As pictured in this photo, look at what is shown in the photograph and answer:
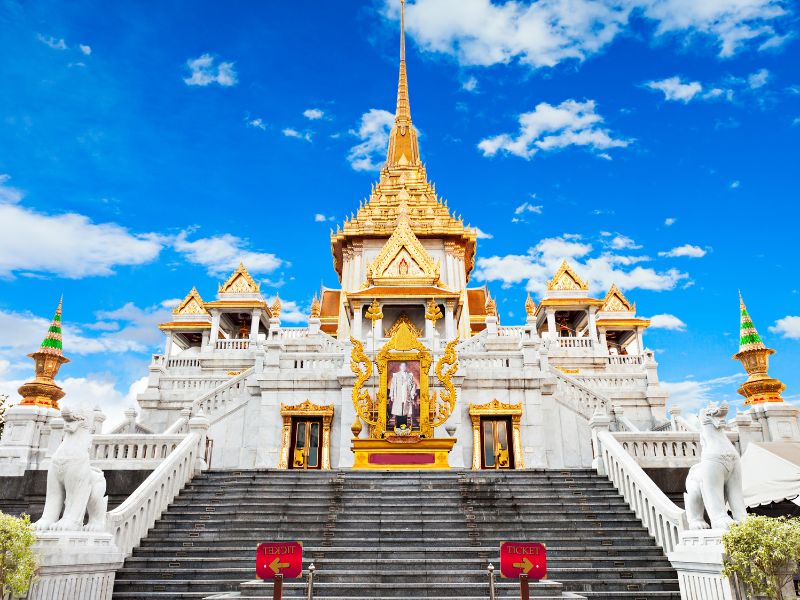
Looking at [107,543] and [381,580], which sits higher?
[107,543]

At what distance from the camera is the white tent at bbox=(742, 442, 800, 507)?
9844 millimetres

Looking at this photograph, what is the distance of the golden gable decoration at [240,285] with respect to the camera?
37.2 metres

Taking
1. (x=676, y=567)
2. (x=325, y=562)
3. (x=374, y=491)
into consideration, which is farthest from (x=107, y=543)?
(x=676, y=567)

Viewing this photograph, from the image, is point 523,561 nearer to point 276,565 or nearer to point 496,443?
point 276,565

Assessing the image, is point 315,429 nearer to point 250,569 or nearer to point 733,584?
point 250,569

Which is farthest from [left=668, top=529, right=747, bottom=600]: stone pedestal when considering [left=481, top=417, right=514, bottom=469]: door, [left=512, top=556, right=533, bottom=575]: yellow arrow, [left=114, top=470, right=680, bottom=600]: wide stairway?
[left=481, top=417, right=514, bottom=469]: door

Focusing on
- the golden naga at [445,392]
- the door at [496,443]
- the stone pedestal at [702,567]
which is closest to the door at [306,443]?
the golden naga at [445,392]

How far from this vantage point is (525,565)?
6.44 meters

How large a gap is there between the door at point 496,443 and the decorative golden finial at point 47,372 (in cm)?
1658

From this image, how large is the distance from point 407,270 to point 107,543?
69.2 feet

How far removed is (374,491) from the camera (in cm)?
1295

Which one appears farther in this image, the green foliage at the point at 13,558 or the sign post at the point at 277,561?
the green foliage at the point at 13,558

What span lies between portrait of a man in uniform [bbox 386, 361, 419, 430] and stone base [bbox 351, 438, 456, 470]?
84 cm

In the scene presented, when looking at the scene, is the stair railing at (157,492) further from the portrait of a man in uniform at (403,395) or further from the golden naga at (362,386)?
the portrait of a man in uniform at (403,395)
